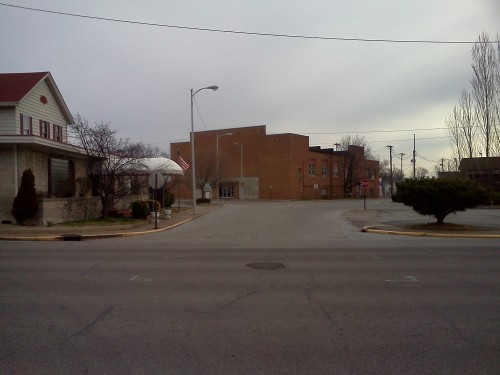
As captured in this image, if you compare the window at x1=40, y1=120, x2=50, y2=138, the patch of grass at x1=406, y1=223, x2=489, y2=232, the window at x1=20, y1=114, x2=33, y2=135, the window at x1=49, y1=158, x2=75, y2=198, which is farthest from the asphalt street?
the window at x1=40, y1=120, x2=50, y2=138

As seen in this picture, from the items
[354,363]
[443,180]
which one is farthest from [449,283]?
[443,180]

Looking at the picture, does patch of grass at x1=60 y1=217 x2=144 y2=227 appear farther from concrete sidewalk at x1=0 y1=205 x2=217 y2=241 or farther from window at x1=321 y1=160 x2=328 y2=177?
window at x1=321 y1=160 x2=328 y2=177

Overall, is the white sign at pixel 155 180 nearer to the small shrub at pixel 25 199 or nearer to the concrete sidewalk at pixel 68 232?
the concrete sidewalk at pixel 68 232

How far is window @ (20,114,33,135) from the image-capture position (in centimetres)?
2548

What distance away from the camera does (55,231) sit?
1964 centimetres

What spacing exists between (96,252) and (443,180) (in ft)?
51.0

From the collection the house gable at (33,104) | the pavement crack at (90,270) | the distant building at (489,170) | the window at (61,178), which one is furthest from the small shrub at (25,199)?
the distant building at (489,170)

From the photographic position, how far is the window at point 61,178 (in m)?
24.6

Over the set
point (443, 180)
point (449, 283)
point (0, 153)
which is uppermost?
point (0, 153)

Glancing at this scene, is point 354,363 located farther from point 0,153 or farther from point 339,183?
point 339,183

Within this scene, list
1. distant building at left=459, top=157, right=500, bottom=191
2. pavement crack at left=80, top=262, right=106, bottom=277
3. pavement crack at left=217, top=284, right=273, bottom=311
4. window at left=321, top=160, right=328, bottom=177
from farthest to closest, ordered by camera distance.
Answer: window at left=321, top=160, right=328, bottom=177 → distant building at left=459, top=157, right=500, bottom=191 → pavement crack at left=80, top=262, right=106, bottom=277 → pavement crack at left=217, top=284, right=273, bottom=311

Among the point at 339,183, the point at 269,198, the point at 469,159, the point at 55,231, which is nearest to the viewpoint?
the point at 55,231

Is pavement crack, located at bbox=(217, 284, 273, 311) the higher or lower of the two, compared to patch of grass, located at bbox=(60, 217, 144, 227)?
lower

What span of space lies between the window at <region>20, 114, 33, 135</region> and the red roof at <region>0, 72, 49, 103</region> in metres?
1.19
